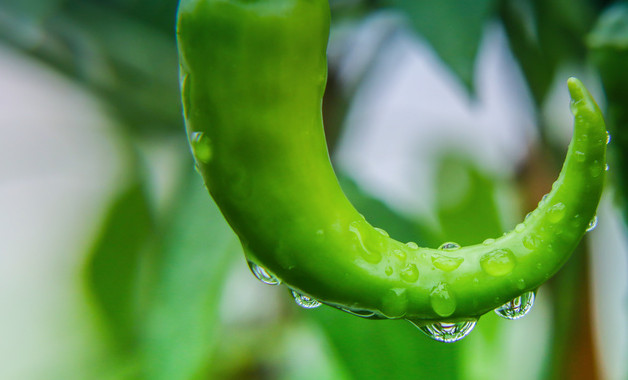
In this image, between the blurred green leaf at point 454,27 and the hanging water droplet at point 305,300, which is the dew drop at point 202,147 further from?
the blurred green leaf at point 454,27

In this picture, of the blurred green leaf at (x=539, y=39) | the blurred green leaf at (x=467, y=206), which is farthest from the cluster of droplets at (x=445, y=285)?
the blurred green leaf at (x=467, y=206)

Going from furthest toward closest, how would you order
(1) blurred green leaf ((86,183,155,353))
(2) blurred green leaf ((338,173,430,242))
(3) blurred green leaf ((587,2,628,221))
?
(1) blurred green leaf ((86,183,155,353))
(2) blurred green leaf ((338,173,430,242))
(3) blurred green leaf ((587,2,628,221))

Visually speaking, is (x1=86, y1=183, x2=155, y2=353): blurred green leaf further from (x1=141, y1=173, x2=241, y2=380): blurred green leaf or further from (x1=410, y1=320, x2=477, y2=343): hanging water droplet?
(x1=410, y1=320, x2=477, y2=343): hanging water droplet

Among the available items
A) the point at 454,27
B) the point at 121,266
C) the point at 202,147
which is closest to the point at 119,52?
the point at 121,266

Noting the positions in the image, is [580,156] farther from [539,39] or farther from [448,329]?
[539,39]

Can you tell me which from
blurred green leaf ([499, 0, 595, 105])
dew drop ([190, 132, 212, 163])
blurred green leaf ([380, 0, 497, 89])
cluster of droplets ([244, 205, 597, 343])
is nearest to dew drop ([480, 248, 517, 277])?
cluster of droplets ([244, 205, 597, 343])
